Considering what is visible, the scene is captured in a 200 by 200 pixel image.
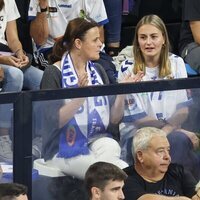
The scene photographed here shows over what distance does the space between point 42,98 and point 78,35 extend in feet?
3.56

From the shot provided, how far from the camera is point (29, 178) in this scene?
13.5 ft

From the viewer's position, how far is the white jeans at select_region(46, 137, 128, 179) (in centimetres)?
422

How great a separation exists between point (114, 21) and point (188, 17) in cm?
71

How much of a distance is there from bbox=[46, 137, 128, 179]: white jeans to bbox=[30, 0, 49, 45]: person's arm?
1744 mm

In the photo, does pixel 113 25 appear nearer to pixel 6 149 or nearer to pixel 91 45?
pixel 91 45

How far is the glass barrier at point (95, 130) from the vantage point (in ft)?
13.6

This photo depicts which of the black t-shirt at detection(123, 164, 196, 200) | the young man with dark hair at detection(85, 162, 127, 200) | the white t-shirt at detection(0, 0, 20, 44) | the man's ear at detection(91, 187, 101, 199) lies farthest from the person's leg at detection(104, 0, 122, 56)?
the man's ear at detection(91, 187, 101, 199)

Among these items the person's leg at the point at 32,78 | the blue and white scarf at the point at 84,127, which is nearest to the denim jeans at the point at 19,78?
the person's leg at the point at 32,78

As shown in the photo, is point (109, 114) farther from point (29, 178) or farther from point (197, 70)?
point (197, 70)

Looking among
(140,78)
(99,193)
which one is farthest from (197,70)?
(99,193)

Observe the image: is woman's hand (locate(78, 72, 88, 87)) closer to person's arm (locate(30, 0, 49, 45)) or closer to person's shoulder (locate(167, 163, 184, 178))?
person's shoulder (locate(167, 163, 184, 178))

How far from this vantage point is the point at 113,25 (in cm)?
629

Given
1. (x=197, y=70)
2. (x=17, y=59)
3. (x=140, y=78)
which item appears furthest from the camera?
(x=197, y=70)

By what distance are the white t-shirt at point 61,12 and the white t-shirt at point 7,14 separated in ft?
0.58
